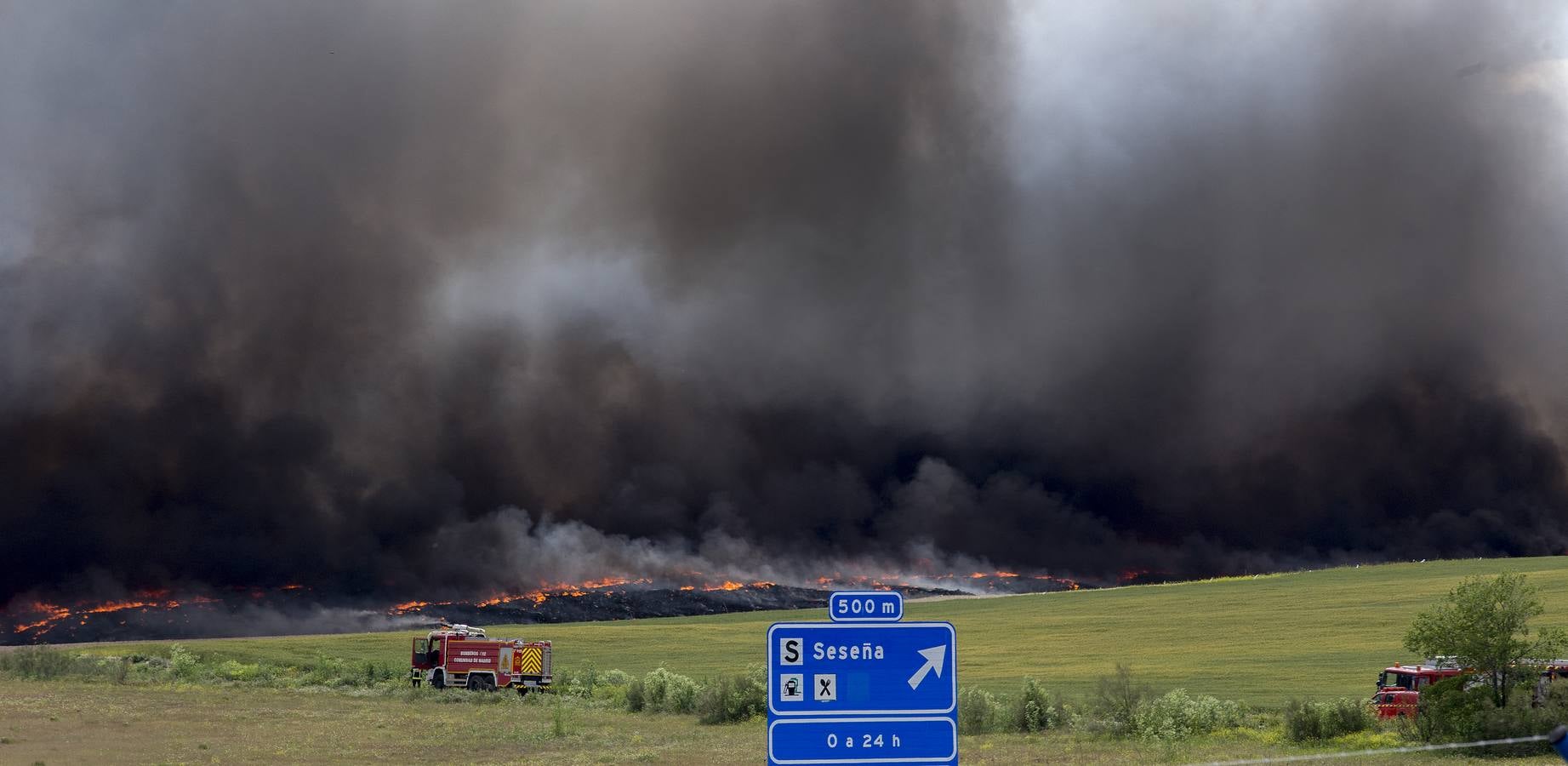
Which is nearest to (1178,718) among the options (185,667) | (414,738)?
(414,738)

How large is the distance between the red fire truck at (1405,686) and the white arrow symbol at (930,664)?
38.1m

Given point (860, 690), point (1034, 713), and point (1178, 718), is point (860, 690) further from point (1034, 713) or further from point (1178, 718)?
point (1034, 713)

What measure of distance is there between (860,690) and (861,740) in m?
0.49

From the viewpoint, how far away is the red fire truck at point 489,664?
260 ft

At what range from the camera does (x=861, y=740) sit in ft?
40.8

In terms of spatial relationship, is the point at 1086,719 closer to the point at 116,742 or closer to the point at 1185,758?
the point at 1185,758

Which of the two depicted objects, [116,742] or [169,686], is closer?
[116,742]

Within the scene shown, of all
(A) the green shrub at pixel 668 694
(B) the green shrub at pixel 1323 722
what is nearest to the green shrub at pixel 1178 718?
(B) the green shrub at pixel 1323 722

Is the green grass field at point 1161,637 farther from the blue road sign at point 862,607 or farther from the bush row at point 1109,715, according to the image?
the blue road sign at point 862,607

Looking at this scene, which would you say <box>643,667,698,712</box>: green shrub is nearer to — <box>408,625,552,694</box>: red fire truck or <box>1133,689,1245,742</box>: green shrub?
<box>408,625,552,694</box>: red fire truck

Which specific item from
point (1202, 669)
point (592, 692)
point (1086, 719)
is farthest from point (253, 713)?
point (1202, 669)

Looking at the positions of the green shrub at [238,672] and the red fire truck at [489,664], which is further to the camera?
the green shrub at [238,672]

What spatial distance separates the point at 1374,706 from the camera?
49.1 m

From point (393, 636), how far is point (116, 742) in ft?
353
